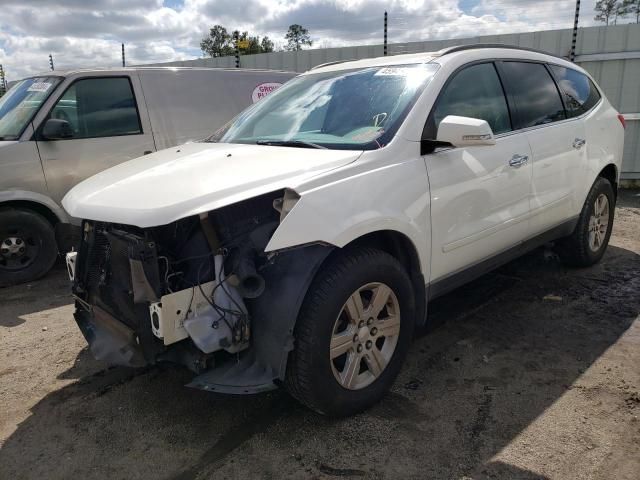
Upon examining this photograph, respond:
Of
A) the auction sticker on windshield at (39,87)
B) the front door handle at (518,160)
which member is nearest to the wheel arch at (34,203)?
the auction sticker on windshield at (39,87)

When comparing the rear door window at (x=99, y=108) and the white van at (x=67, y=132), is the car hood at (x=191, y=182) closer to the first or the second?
the white van at (x=67, y=132)

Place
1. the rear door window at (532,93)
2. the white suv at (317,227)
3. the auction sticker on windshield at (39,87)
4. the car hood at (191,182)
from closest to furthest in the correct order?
the car hood at (191,182)
the white suv at (317,227)
the rear door window at (532,93)
the auction sticker on windshield at (39,87)

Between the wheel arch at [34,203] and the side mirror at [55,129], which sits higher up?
the side mirror at [55,129]

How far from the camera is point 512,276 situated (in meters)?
5.07

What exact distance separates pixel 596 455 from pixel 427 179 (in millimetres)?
1612

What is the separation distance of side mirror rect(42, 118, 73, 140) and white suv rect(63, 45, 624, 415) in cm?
232

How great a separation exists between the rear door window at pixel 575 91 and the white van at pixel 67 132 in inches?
153

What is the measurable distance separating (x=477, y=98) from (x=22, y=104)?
4562mm

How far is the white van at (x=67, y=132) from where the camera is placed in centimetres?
521

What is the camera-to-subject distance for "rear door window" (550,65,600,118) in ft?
14.8

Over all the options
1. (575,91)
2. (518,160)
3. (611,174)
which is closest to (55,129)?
(518,160)

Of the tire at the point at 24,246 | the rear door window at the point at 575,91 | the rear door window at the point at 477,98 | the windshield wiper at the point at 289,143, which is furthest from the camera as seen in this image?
the tire at the point at 24,246

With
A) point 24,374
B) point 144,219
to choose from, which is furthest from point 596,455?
point 24,374

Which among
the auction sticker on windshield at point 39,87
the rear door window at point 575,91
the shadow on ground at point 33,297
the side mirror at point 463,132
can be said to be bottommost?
the shadow on ground at point 33,297
